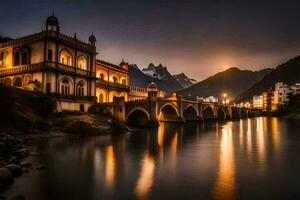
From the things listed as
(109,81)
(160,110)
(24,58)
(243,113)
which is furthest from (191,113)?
(243,113)

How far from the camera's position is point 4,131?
30.8 metres

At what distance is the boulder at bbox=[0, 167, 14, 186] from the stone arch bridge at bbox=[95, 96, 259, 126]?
4132 cm

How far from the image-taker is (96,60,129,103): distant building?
70.3 m

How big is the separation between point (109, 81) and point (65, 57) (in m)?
21.1

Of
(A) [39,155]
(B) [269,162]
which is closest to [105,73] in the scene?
(A) [39,155]

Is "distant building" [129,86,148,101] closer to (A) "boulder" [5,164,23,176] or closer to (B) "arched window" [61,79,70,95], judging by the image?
(B) "arched window" [61,79,70,95]

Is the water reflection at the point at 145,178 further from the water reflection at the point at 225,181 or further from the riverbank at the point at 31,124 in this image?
the riverbank at the point at 31,124

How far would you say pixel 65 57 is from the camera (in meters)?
55.3

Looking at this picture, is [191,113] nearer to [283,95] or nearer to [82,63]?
[82,63]

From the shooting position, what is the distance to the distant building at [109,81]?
231 feet

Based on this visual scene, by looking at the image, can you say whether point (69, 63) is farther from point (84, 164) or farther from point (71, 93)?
point (84, 164)

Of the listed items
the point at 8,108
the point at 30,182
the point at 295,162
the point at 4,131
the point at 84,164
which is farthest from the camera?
the point at 8,108

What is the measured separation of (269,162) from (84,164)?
1632cm

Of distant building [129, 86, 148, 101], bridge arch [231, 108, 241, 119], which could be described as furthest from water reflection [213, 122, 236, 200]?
bridge arch [231, 108, 241, 119]
